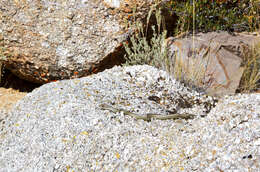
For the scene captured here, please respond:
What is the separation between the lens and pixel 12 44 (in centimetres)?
398

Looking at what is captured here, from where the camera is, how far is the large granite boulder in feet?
12.7

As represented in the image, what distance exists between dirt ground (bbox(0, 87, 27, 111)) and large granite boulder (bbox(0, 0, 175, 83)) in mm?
507

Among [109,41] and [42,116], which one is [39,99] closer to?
[42,116]

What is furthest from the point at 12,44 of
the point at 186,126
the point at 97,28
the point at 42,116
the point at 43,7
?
the point at 186,126

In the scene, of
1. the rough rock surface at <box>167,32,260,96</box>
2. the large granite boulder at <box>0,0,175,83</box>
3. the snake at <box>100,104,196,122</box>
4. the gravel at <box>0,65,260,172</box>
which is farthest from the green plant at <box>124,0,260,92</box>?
the snake at <box>100,104,196,122</box>

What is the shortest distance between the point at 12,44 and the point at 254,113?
10.1 ft

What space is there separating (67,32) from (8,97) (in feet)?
3.92

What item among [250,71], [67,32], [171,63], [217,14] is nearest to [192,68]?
[171,63]

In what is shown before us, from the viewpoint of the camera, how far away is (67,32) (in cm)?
387

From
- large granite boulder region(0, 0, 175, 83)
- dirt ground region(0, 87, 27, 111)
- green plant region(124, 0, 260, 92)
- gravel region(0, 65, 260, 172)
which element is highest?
large granite boulder region(0, 0, 175, 83)

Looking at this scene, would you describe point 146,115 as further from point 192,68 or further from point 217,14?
point 217,14

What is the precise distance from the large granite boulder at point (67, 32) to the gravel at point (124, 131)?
2.22 ft

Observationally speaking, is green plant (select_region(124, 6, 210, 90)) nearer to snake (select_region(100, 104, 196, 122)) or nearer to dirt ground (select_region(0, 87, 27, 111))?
snake (select_region(100, 104, 196, 122))

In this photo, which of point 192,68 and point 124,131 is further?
point 192,68
